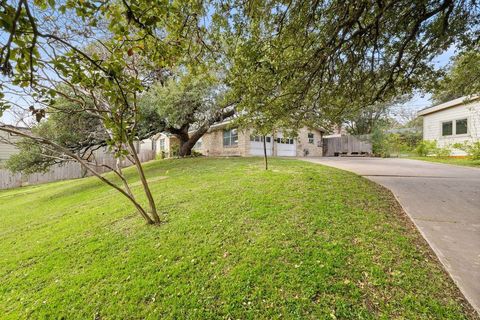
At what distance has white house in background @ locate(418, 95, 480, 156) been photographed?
11922 mm

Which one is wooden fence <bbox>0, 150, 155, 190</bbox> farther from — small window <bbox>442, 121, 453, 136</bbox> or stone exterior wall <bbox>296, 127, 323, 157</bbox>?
small window <bbox>442, 121, 453, 136</bbox>

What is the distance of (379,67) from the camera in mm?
4957

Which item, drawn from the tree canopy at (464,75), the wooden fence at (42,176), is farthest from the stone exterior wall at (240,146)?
the tree canopy at (464,75)

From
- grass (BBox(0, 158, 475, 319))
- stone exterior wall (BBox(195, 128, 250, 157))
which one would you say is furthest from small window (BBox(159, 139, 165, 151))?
grass (BBox(0, 158, 475, 319))

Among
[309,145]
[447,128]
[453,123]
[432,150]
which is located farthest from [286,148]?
[453,123]

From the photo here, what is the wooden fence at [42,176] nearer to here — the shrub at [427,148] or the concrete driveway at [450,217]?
the concrete driveway at [450,217]

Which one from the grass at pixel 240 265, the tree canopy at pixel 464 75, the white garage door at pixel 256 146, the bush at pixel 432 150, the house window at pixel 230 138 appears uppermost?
the tree canopy at pixel 464 75

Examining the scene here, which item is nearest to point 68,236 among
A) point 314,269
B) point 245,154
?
point 314,269

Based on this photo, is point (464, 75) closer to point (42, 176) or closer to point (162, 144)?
point (42, 176)

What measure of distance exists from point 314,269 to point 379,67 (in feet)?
15.2

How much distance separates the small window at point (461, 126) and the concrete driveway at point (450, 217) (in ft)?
27.5

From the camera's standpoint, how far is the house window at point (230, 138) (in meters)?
17.4

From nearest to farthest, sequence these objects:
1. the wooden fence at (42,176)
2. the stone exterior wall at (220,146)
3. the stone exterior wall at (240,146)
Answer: the wooden fence at (42,176) < the stone exterior wall at (220,146) < the stone exterior wall at (240,146)

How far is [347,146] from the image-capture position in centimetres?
2027
